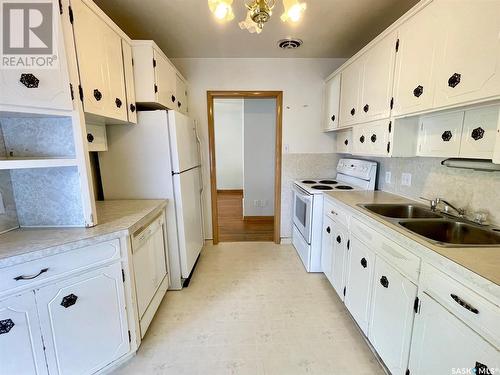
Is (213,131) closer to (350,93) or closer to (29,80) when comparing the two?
(350,93)

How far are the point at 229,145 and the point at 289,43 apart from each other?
13.7ft

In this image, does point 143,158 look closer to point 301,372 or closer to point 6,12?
point 6,12

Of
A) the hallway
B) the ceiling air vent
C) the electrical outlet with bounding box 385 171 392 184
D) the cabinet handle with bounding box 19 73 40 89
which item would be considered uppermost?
the ceiling air vent

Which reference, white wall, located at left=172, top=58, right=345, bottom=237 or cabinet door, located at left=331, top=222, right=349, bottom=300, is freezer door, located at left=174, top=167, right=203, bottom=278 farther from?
cabinet door, located at left=331, top=222, right=349, bottom=300

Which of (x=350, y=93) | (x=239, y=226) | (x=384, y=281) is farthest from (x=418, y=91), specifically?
(x=239, y=226)

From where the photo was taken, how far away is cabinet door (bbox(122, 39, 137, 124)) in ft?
6.18

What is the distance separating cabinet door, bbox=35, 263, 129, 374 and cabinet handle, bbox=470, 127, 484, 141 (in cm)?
223

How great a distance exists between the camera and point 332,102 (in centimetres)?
283

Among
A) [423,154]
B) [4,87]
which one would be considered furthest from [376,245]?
[4,87]

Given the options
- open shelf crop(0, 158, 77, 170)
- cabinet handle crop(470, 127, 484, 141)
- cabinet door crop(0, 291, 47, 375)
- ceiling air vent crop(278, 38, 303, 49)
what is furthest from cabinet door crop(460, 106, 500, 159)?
cabinet door crop(0, 291, 47, 375)

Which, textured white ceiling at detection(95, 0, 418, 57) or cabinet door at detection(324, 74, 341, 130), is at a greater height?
textured white ceiling at detection(95, 0, 418, 57)

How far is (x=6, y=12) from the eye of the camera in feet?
3.75

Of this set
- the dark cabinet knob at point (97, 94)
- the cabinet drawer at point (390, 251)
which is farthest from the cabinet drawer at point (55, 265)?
the cabinet drawer at point (390, 251)

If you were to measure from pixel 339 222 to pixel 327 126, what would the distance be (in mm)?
1468
